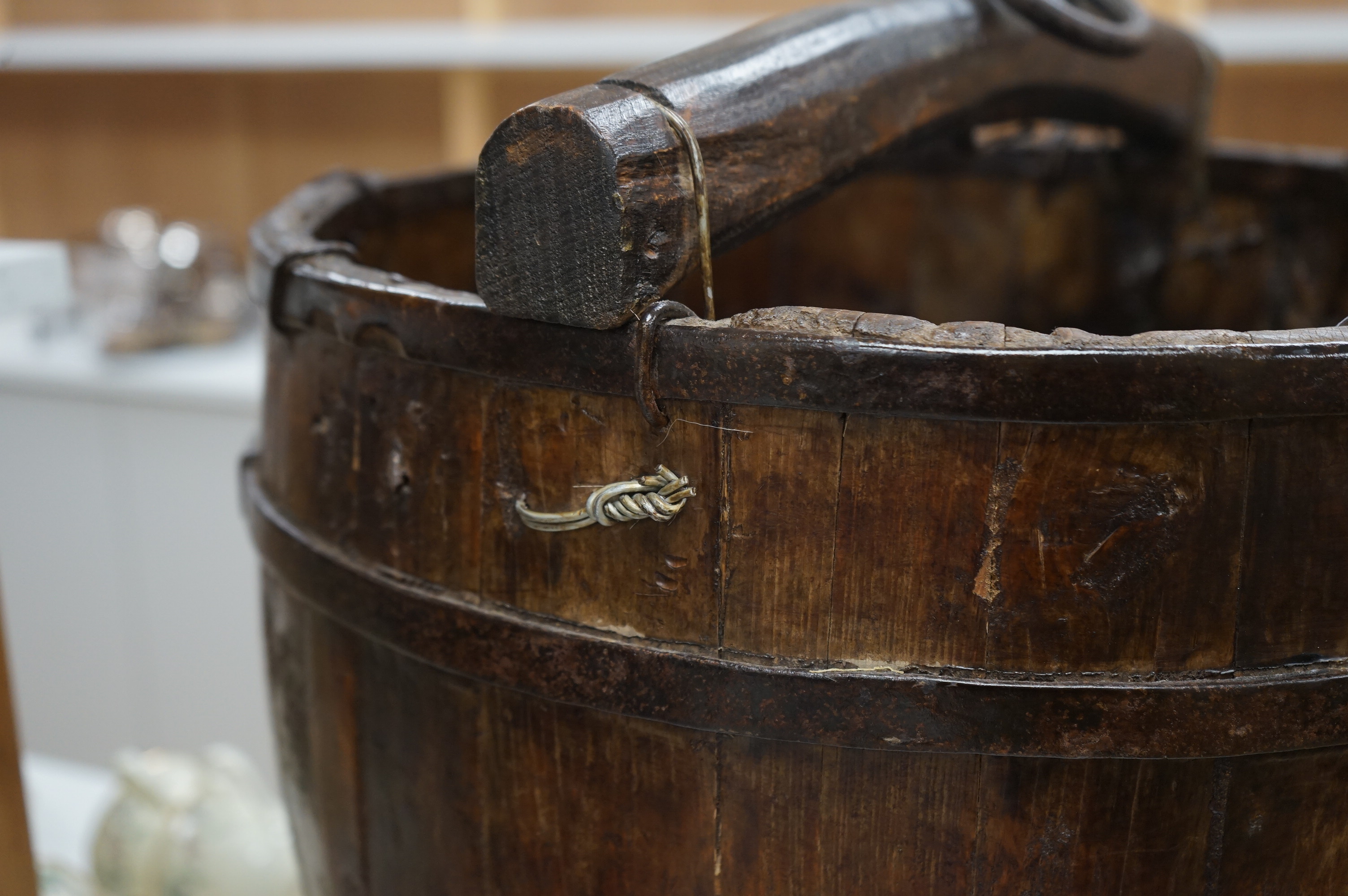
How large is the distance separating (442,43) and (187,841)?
4.35ft

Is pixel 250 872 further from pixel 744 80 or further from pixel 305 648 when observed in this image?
pixel 744 80

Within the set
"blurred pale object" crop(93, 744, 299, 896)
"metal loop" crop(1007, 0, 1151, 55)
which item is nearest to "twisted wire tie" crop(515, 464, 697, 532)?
"metal loop" crop(1007, 0, 1151, 55)

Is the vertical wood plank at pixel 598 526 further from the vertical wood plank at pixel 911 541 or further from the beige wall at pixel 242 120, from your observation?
the beige wall at pixel 242 120

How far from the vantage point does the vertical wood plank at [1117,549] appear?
2.24 feet

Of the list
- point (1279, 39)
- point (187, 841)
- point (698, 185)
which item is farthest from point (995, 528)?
point (1279, 39)

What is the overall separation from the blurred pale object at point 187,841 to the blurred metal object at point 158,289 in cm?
84

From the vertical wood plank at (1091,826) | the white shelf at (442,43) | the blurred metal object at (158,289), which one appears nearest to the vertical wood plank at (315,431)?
the vertical wood plank at (1091,826)

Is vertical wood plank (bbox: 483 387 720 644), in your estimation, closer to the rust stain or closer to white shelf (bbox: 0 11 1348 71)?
the rust stain

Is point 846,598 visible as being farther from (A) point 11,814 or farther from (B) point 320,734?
(A) point 11,814

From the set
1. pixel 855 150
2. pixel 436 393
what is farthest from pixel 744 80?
pixel 436 393

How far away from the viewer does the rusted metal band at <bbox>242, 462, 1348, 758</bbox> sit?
71 centimetres

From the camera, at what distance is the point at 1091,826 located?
0.74 m

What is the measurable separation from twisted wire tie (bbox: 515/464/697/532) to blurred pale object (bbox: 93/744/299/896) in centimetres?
106

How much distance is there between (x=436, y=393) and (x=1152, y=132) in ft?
3.25
